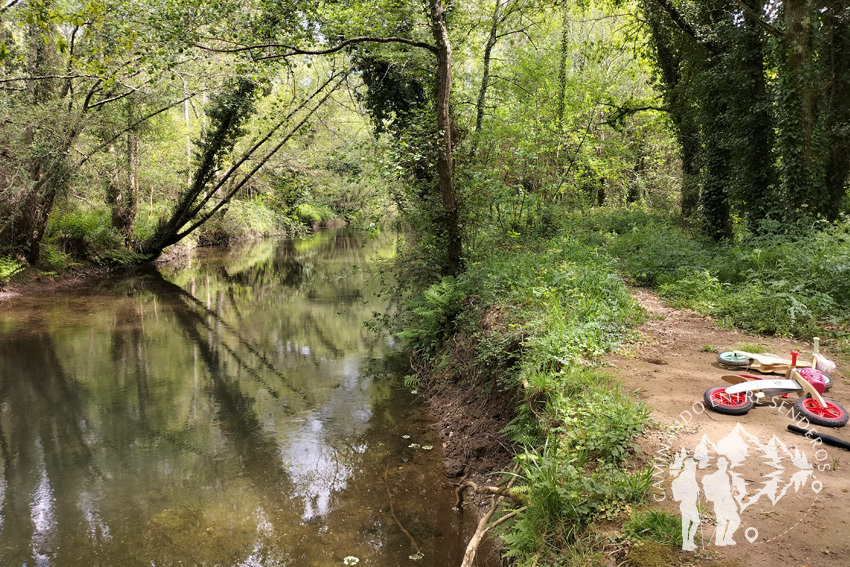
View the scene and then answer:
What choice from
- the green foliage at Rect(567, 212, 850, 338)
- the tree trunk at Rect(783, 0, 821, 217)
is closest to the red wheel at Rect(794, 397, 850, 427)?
the green foliage at Rect(567, 212, 850, 338)

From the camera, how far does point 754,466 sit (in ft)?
11.0

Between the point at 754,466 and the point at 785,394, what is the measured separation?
1.29 metres

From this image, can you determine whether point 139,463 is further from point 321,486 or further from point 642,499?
point 642,499

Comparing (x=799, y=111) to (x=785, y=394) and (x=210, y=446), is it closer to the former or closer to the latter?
(x=785, y=394)

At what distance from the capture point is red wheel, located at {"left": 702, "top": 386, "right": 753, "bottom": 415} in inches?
159

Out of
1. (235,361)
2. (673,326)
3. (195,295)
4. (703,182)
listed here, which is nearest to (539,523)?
(673,326)

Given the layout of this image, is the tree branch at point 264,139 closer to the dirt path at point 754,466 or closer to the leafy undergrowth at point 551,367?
the leafy undergrowth at point 551,367

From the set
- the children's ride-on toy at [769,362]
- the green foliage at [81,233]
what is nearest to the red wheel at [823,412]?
the children's ride-on toy at [769,362]

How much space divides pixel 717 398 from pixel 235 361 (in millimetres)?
8964

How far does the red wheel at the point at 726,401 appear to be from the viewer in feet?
13.2

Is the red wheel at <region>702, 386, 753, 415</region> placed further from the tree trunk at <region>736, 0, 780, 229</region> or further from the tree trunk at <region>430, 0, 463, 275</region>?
Result: the tree trunk at <region>736, 0, 780, 229</region>

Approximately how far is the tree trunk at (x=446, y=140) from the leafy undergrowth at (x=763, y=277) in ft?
11.6

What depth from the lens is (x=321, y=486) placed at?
5.70 m

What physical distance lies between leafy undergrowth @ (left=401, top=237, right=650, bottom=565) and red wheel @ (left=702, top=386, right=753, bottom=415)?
2.12ft
